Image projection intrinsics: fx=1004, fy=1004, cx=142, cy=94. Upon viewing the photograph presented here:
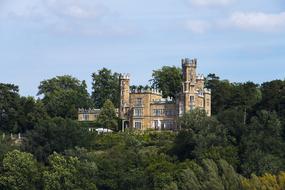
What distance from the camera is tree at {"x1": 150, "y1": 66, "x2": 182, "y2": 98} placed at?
9306cm

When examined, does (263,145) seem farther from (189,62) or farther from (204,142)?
(189,62)

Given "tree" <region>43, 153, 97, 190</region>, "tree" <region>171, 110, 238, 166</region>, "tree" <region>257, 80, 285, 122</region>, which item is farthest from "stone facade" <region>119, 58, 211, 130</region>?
"tree" <region>43, 153, 97, 190</region>

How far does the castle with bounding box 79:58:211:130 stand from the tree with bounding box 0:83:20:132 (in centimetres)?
895

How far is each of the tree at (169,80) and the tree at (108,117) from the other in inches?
340

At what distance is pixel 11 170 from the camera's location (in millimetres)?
67312

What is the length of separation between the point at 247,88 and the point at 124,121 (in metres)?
11.0

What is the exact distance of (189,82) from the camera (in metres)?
83.0

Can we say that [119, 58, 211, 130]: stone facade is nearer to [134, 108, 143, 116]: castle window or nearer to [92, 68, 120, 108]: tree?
[134, 108, 143, 116]: castle window

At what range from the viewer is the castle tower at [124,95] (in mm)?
85812

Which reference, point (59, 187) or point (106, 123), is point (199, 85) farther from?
point (59, 187)

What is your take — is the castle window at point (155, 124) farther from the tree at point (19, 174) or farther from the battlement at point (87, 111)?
the tree at point (19, 174)

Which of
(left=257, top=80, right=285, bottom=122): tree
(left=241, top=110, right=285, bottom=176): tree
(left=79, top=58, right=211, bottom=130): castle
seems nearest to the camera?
(left=241, top=110, right=285, bottom=176): tree

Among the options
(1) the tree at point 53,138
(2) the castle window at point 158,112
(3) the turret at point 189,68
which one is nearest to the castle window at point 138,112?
(2) the castle window at point 158,112

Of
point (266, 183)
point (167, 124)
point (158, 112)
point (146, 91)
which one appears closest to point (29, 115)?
point (146, 91)
